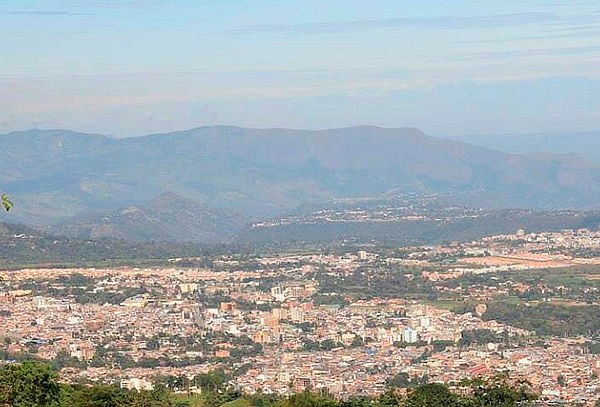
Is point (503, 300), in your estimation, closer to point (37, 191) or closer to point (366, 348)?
point (366, 348)

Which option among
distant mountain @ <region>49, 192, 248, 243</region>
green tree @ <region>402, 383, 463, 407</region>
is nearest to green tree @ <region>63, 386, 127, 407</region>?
green tree @ <region>402, 383, 463, 407</region>

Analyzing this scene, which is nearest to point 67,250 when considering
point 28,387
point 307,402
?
point 307,402

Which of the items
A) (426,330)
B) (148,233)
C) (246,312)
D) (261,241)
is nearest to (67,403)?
(426,330)

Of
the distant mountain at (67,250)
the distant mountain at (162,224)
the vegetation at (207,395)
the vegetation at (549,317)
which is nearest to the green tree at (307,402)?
the vegetation at (207,395)

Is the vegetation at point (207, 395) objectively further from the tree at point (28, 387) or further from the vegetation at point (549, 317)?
the vegetation at point (549, 317)

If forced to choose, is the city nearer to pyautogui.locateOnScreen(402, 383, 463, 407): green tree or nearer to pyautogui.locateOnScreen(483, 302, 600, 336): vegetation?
pyautogui.locateOnScreen(483, 302, 600, 336): vegetation

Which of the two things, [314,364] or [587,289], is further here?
[587,289]
